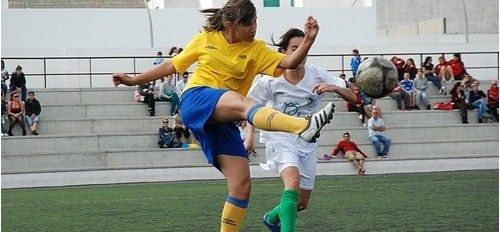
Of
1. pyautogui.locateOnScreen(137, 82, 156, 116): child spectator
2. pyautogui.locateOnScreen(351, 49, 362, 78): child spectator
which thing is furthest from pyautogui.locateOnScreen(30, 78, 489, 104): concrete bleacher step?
pyautogui.locateOnScreen(351, 49, 362, 78): child spectator

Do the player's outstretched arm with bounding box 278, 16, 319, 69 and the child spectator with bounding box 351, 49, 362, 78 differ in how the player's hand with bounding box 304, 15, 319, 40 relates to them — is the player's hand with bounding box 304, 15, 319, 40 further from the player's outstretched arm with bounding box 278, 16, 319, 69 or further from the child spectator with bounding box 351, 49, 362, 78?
the child spectator with bounding box 351, 49, 362, 78

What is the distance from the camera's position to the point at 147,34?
3206 cm

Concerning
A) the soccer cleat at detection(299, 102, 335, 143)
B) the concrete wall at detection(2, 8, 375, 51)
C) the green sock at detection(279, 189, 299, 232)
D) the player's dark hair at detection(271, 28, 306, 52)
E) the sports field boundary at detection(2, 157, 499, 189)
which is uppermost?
the concrete wall at detection(2, 8, 375, 51)

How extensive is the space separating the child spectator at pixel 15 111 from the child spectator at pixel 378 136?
8297 millimetres

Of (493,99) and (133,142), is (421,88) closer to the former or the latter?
(493,99)

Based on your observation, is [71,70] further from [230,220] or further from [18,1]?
[230,220]

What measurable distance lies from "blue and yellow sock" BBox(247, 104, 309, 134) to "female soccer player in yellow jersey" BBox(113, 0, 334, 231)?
15.8 inches

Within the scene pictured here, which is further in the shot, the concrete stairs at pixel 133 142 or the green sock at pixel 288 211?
the concrete stairs at pixel 133 142

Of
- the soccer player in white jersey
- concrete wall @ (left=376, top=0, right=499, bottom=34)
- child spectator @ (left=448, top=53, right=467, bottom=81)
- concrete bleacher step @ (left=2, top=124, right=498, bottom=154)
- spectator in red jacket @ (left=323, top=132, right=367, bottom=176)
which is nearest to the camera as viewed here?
the soccer player in white jersey

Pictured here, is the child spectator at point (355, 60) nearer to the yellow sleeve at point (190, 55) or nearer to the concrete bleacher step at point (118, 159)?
the concrete bleacher step at point (118, 159)

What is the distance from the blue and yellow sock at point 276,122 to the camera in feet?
21.7

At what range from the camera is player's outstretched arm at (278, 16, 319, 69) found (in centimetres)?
720

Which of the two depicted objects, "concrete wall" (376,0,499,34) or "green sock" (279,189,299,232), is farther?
"concrete wall" (376,0,499,34)

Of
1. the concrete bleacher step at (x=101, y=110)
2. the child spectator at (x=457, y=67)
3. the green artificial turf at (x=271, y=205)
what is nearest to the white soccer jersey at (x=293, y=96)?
the green artificial turf at (x=271, y=205)
